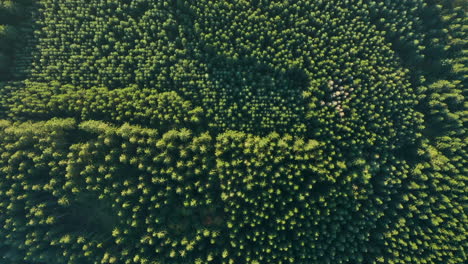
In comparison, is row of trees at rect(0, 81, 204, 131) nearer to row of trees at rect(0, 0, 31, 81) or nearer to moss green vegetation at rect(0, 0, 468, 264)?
moss green vegetation at rect(0, 0, 468, 264)

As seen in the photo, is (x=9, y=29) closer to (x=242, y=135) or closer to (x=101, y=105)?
(x=101, y=105)

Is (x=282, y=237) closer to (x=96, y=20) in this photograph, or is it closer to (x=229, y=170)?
(x=229, y=170)

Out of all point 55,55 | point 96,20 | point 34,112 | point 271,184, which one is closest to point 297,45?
point 271,184

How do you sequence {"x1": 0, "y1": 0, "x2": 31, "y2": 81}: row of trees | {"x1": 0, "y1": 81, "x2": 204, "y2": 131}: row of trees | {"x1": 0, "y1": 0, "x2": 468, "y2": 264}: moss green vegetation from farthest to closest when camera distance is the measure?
{"x1": 0, "y1": 0, "x2": 31, "y2": 81}: row of trees → {"x1": 0, "y1": 81, "x2": 204, "y2": 131}: row of trees → {"x1": 0, "y1": 0, "x2": 468, "y2": 264}: moss green vegetation

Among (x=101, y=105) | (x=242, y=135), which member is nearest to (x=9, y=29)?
(x=101, y=105)

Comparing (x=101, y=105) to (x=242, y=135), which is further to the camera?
(x=101, y=105)

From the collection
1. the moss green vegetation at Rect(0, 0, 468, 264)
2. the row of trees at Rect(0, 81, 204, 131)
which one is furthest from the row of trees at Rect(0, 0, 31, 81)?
the moss green vegetation at Rect(0, 0, 468, 264)

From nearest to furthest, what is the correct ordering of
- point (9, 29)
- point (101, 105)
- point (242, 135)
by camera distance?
point (242, 135), point (101, 105), point (9, 29)

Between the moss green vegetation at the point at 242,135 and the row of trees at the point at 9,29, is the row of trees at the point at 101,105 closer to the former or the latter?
the moss green vegetation at the point at 242,135
